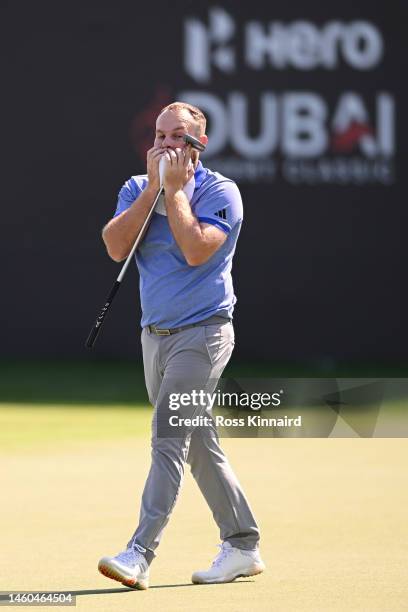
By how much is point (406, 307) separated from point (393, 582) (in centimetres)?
1074

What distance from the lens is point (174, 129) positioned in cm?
540

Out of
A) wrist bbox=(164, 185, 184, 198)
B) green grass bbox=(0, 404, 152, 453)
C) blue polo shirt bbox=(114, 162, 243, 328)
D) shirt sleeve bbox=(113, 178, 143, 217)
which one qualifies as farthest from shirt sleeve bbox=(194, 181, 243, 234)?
green grass bbox=(0, 404, 152, 453)

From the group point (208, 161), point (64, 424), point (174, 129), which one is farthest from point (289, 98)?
point (174, 129)

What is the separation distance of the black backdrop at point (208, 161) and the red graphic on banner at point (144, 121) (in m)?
0.02

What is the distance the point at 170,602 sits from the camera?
5062mm

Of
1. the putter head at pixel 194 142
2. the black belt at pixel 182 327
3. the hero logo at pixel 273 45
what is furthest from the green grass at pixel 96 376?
the putter head at pixel 194 142

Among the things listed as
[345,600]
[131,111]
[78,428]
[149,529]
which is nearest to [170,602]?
[149,529]

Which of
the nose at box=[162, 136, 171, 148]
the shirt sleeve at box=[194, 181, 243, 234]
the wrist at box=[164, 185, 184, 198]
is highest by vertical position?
the nose at box=[162, 136, 171, 148]

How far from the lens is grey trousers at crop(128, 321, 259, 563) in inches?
207

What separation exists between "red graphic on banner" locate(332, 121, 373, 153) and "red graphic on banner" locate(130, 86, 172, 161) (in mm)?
1923

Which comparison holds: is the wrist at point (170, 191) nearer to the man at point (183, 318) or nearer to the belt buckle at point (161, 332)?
the man at point (183, 318)

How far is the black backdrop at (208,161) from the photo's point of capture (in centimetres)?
1570

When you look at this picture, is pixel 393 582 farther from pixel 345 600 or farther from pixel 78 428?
pixel 78 428

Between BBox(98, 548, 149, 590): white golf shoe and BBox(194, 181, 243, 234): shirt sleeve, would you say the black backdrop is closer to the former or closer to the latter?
BBox(194, 181, 243, 234): shirt sleeve
